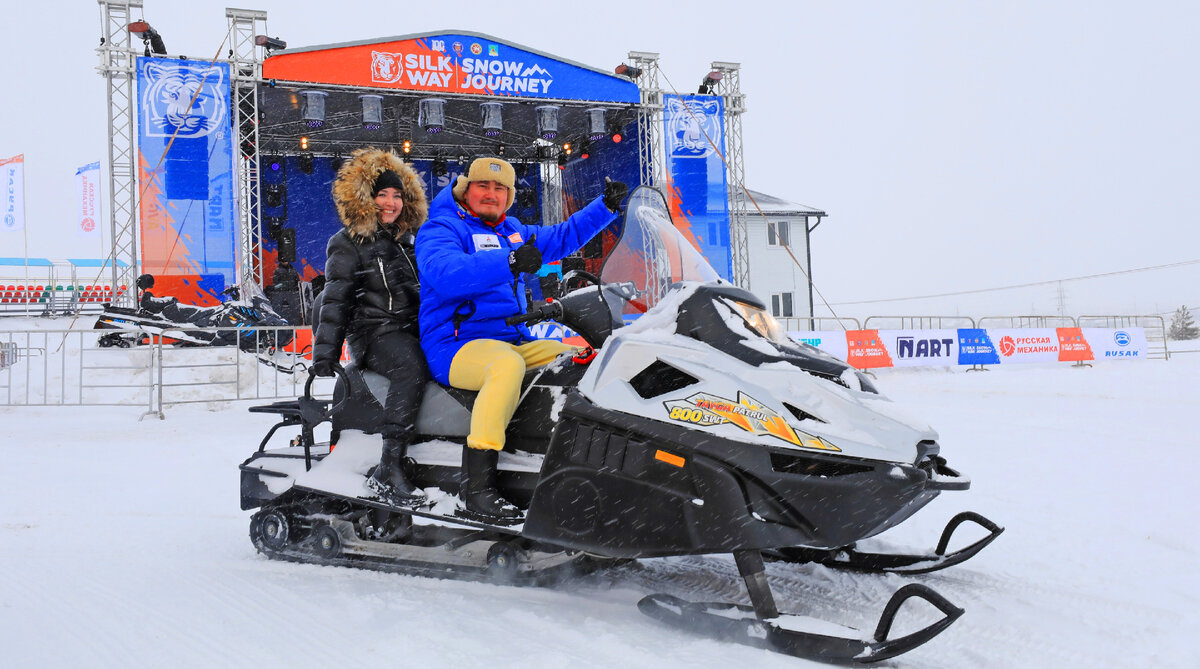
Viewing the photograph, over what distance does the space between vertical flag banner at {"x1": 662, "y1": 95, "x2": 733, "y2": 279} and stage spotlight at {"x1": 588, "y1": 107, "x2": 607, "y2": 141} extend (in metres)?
1.23

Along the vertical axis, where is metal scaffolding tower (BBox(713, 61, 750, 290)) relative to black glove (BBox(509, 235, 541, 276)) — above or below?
above

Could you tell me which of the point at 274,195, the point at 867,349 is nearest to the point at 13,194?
the point at 274,195

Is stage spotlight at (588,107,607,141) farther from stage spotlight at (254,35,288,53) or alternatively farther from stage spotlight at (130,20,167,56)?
stage spotlight at (130,20,167,56)

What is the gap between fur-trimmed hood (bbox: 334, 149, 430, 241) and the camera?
124 inches

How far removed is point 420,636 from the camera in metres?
2.25

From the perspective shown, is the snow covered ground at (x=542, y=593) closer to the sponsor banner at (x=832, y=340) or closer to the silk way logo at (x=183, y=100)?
the sponsor banner at (x=832, y=340)

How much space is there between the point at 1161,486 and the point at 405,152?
14.9 metres

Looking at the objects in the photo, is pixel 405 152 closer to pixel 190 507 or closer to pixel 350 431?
pixel 190 507

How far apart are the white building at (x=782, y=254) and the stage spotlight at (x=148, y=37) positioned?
18503 mm

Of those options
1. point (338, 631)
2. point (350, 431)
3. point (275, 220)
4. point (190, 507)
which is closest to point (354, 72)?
point (275, 220)

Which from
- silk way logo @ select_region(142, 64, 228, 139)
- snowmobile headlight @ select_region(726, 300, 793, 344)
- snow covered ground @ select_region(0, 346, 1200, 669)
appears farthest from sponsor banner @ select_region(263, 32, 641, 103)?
snowmobile headlight @ select_region(726, 300, 793, 344)

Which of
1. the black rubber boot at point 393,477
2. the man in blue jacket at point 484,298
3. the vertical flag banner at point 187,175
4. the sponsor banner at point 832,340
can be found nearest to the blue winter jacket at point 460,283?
the man in blue jacket at point 484,298

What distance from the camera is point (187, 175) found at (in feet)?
38.7

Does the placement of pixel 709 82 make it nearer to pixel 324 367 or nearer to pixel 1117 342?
pixel 1117 342
